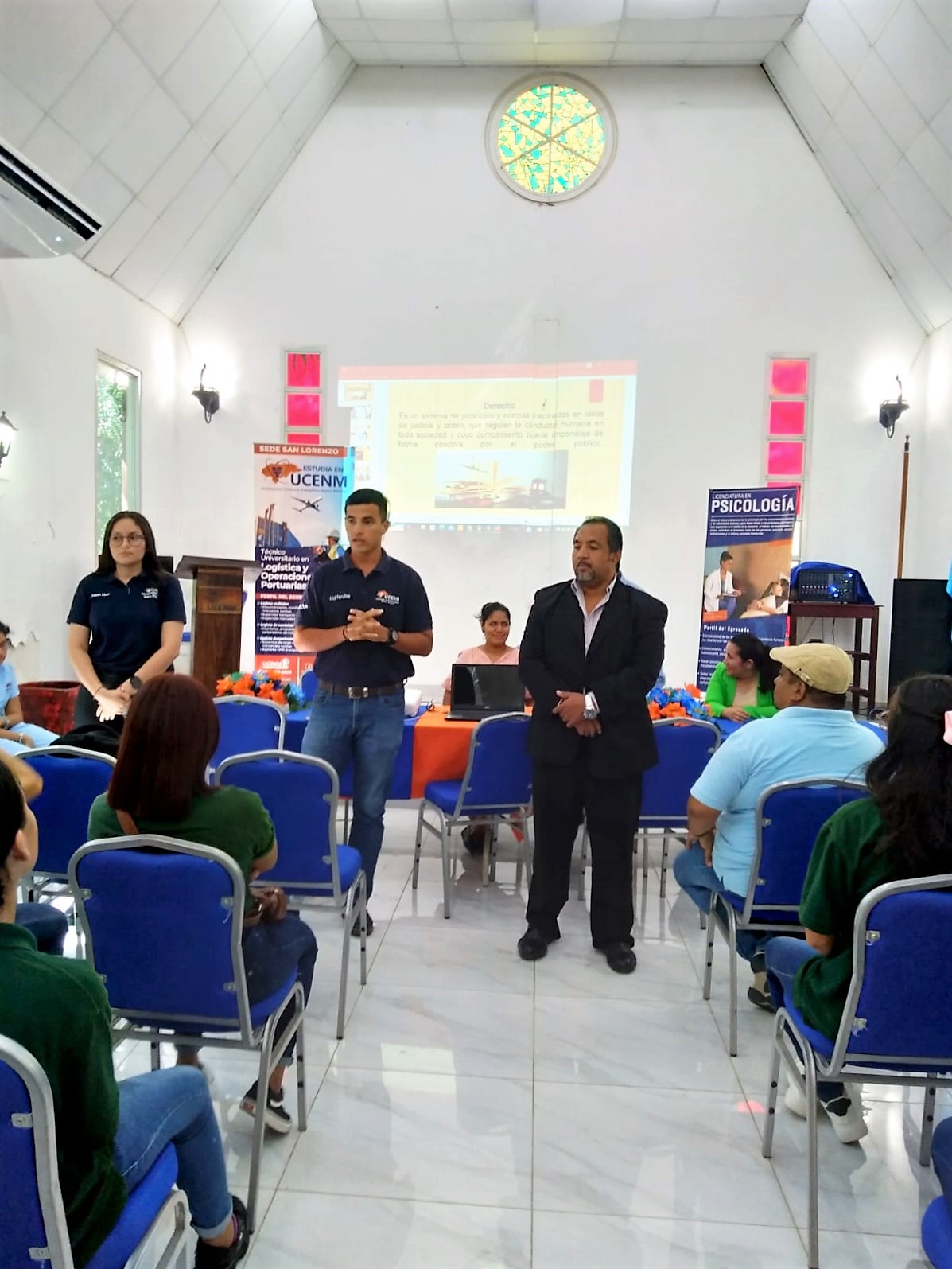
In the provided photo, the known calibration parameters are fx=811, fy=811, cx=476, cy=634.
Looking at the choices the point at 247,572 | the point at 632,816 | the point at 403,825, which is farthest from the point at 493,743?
the point at 247,572

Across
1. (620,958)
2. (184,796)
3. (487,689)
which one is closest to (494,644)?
(487,689)

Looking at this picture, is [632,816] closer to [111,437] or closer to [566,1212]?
[566,1212]

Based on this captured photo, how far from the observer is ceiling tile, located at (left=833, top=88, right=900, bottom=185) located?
19.5 ft

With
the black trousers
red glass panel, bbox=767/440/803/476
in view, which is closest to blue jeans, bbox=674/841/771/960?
the black trousers

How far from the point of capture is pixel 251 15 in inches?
219

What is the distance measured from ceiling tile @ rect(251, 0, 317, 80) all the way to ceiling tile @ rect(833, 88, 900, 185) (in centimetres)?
408

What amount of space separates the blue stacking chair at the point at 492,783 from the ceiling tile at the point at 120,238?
4.90 metres

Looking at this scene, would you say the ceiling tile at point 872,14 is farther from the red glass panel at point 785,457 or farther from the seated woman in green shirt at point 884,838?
the seated woman in green shirt at point 884,838

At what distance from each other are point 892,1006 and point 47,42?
575 centimetres

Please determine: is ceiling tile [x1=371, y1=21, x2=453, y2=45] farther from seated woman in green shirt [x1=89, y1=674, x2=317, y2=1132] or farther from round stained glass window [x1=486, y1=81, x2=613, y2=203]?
seated woman in green shirt [x1=89, y1=674, x2=317, y2=1132]

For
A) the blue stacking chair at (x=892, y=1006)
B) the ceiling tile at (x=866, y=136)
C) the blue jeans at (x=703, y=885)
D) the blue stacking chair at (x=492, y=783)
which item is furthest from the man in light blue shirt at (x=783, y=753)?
the ceiling tile at (x=866, y=136)

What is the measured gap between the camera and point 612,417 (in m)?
7.21

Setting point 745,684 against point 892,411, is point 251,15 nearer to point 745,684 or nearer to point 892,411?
point 745,684

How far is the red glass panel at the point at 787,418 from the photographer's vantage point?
710 cm
